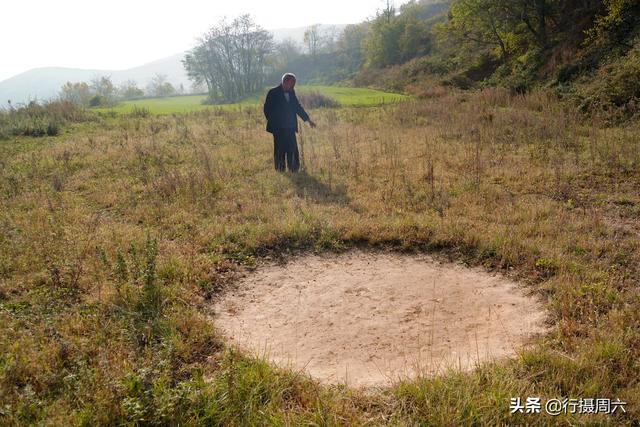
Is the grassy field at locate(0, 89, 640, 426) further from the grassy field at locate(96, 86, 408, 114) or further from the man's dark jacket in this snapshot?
the grassy field at locate(96, 86, 408, 114)

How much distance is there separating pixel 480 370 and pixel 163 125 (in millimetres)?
17177

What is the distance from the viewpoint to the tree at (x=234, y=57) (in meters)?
54.8

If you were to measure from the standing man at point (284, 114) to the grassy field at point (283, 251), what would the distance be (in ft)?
2.29

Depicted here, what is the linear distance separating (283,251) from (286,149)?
4028 millimetres

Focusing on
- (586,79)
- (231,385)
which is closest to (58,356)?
(231,385)

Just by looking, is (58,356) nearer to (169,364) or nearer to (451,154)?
(169,364)

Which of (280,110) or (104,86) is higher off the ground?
(104,86)

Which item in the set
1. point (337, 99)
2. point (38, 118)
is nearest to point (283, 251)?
point (38, 118)

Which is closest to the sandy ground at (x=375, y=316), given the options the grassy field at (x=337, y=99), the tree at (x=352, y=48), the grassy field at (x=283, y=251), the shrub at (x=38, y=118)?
the grassy field at (x=283, y=251)

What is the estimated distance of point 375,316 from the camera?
420 centimetres

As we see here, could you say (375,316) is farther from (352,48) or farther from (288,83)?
(352,48)

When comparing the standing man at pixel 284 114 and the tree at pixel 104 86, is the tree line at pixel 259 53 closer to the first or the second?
the tree at pixel 104 86

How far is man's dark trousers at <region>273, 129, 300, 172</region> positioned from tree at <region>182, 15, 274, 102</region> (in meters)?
49.8

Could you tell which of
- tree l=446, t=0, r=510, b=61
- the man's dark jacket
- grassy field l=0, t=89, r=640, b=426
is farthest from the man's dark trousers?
tree l=446, t=0, r=510, b=61
